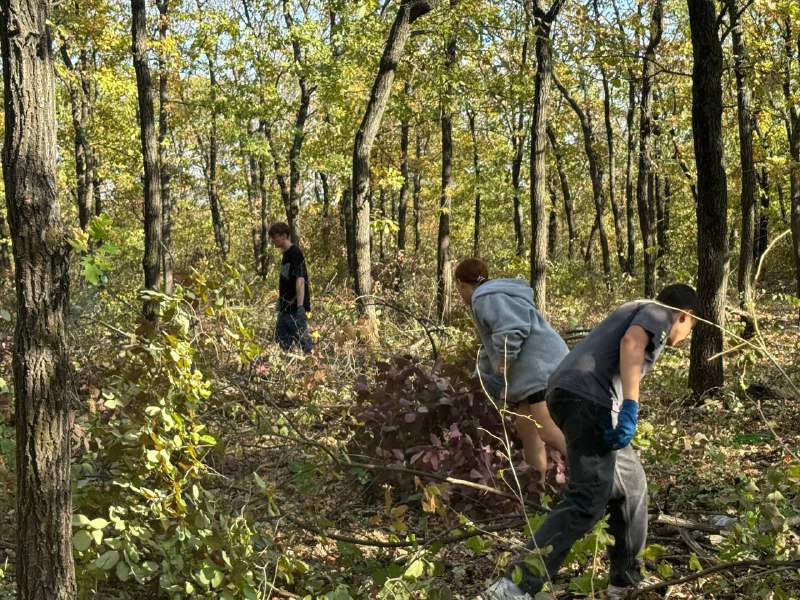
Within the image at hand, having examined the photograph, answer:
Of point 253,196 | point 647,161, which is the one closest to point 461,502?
point 647,161

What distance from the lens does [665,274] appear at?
23.3 metres

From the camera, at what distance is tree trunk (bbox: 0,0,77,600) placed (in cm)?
286

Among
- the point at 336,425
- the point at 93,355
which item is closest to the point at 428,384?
the point at 336,425

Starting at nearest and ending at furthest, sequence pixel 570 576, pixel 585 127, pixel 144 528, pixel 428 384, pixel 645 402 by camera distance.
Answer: pixel 144 528, pixel 570 576, pixel 428 384, pixel 645 402, pixel 585 127

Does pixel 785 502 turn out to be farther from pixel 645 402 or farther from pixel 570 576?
pixel 645 402

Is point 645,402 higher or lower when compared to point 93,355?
lower

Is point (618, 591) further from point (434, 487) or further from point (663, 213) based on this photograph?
point (663, 213)

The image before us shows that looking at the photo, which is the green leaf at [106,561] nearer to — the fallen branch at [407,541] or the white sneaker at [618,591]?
the fallen branch at [407,541]

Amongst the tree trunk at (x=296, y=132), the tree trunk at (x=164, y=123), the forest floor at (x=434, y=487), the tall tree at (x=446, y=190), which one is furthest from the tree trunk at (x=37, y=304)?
the tree trunk at (x=296, y=132)

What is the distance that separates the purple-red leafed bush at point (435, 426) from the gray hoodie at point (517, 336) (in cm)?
50

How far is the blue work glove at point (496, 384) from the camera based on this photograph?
4809 millimetres

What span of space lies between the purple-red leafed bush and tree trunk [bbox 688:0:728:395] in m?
2.98

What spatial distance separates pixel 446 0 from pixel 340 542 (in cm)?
1274

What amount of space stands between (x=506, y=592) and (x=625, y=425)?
0.99 m
